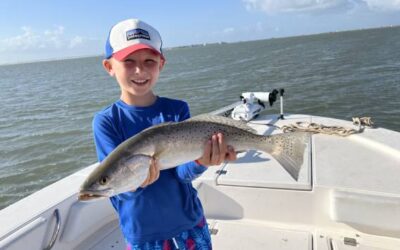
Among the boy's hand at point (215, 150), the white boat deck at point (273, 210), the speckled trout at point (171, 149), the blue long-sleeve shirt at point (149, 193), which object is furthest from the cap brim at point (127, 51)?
the white boat deck at point (273, 210)

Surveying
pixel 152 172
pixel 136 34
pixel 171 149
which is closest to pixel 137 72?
pixel 136 34

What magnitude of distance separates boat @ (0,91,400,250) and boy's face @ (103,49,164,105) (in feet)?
6.17

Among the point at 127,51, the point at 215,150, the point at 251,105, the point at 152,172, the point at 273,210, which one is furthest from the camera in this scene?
the point at 251,105

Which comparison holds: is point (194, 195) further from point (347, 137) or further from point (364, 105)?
point (364, 105)

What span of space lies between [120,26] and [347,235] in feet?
10.7

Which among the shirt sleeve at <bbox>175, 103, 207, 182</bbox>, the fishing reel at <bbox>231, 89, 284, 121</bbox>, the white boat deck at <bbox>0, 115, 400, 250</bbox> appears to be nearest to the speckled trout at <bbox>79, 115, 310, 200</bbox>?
the shirt sleeve at <bbox>175, 103, 207, 182</bbox>

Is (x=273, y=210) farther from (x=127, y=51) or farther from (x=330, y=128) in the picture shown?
(x=127, y=51)

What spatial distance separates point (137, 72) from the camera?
2.52 meters

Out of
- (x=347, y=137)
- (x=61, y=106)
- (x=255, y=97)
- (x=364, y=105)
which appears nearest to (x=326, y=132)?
(x=347, y=137)

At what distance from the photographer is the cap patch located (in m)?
2.48

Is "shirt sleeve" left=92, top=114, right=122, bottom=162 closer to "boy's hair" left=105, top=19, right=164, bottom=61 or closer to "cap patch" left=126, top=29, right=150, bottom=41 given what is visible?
"boy's hair" left=105, top=19, right=164, bottom=61

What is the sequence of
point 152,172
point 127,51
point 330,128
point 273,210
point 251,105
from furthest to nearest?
1. point 251,105
2. point 330,128
3. point 273,210
4. point 127,51
5. point 152,172

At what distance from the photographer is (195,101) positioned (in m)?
19.6

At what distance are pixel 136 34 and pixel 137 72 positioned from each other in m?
0.27
